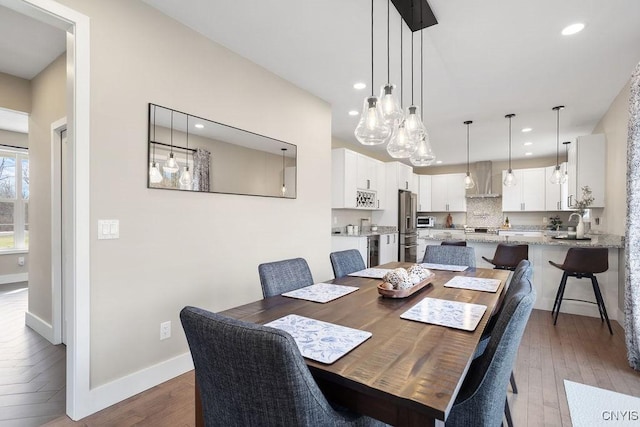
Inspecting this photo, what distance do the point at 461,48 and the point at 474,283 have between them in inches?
76.9

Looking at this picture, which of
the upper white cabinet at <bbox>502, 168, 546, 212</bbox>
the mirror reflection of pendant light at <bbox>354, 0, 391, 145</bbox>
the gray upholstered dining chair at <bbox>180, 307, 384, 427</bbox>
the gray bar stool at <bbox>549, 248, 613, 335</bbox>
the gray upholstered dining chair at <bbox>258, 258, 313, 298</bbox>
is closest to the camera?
the gray upholstered dining chair at <bbox>180, 307, 384, 427</bbox>

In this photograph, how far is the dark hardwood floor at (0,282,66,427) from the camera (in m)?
1.89

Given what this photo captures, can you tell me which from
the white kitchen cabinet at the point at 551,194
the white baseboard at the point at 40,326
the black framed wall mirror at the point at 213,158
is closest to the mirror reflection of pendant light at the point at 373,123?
the black framed wall mirror at the point at 213,158

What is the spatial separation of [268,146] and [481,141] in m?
4.41

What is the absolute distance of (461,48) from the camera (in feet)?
8.82

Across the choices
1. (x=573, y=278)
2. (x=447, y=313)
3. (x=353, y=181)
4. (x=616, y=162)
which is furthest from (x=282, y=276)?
(x=616, y=162)

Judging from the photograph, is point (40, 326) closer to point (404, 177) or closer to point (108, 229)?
point (108, 229)

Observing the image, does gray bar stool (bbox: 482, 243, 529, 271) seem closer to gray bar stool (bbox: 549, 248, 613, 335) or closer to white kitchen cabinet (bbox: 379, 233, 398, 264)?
gray bar stool (bbox: 549, 248, 613, 335)

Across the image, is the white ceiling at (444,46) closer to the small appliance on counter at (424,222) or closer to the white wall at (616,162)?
the white wall at (616,162)

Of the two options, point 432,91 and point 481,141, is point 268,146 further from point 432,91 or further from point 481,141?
point 481,141

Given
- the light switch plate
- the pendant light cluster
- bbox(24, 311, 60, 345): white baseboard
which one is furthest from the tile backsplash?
bbox(24, 311, 60, 345): white baseboard

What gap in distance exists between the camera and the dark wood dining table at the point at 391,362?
83 centimetres

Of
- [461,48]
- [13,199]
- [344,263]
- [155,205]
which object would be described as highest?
[461,48]

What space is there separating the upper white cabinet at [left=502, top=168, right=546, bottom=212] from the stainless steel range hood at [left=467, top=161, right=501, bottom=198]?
1.12ft
